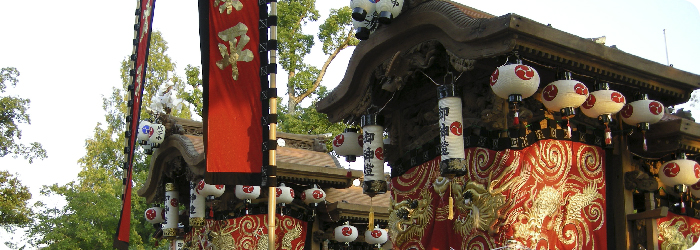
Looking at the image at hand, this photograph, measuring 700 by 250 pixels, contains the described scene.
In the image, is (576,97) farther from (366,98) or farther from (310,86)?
(310,86)

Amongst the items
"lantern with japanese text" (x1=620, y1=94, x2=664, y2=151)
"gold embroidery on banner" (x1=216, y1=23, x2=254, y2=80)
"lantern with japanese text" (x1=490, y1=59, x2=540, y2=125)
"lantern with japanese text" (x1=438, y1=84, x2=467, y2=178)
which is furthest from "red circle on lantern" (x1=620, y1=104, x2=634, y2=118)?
"gold embroidery on banner" (x1=216, y1=23, x2=254, y2=80)

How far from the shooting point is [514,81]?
17.3 ft

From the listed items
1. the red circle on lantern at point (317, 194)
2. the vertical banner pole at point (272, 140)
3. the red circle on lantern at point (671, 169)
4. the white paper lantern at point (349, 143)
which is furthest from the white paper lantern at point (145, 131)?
the red circle on lantern at point (671, 169)

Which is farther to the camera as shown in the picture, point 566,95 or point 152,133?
point 152,133

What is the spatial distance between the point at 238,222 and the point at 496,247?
20.3 feet

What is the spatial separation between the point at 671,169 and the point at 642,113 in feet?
2.23

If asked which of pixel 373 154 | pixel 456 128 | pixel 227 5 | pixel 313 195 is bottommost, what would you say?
pixel 313 195

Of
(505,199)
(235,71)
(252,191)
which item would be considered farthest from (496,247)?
(252,191)

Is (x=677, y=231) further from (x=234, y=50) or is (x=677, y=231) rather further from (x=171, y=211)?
(x=171, y=211)

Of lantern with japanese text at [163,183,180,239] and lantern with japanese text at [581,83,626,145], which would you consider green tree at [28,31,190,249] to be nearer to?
lantern with japanese text at [163,183,180,239]

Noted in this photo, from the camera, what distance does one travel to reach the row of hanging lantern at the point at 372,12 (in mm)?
6270

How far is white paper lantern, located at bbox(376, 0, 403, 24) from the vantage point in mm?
6250

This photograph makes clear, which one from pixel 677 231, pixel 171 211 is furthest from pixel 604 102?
pixel 171 211

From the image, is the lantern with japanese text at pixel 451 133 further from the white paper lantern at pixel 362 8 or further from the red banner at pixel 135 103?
the red banner at pixel 135 103
